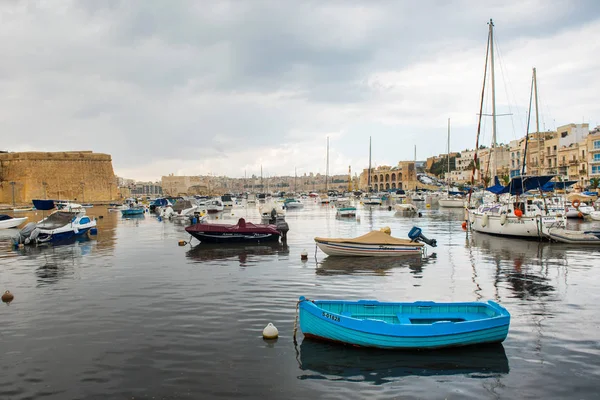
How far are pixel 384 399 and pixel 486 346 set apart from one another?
8.59 feet

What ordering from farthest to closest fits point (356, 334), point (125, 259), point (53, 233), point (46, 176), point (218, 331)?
point (46, 176) → point (53, 233) → point (125, 259) → point (218, 331) → point (356, 334)

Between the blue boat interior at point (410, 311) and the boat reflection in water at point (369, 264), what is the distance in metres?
5.81

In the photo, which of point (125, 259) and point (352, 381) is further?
point (125, 259)

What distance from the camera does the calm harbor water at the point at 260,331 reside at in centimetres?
625

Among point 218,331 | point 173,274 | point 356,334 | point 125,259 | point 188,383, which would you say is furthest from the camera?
point 125,259

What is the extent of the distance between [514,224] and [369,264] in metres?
11.1

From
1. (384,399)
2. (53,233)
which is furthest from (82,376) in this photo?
(53,233)

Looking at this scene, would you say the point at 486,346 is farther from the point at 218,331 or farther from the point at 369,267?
the point at 369,267

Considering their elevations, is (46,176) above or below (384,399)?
above

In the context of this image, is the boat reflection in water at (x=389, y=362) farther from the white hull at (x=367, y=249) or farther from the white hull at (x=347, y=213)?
the white hull at (x=347, y=213)

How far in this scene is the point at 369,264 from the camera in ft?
51.1

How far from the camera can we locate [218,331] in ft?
27.9

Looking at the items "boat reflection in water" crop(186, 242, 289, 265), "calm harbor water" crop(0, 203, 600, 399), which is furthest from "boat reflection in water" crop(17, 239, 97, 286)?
"boat reflection in water" crop(186, 242, 289, 265)

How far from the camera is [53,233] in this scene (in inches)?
914
